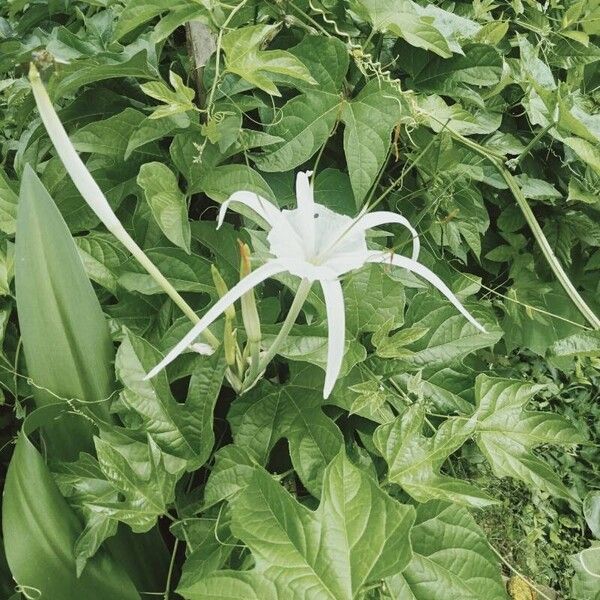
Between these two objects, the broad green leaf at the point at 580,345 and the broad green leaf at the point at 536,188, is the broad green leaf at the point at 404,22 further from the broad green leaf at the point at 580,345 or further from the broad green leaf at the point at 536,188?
the broad green leaf at the point at 580,345

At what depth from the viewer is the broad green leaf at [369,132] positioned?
759 millimetres

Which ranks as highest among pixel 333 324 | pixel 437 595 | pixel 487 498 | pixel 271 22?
pixel 271 22

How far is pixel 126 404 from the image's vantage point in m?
0.64

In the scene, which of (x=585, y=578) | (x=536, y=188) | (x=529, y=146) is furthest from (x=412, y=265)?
(x=536, y=188)

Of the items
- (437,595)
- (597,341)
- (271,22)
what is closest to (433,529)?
(437,595)

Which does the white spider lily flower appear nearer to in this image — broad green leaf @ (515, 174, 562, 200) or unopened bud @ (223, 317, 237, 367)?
unopened bud @ (223, 317, 237, 367)

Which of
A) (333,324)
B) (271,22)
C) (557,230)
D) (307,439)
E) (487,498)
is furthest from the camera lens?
(557,230)

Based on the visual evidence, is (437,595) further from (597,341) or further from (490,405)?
(597,341)

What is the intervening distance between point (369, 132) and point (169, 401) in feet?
1.33

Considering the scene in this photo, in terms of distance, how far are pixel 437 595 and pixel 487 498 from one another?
0.13 m

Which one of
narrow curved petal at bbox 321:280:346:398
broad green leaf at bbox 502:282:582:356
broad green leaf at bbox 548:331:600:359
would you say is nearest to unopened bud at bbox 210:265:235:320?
narrow curved petal at bbox 321:280:346:398

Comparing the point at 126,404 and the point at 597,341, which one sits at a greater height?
the point at 126,404

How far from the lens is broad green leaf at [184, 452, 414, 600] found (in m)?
0.51

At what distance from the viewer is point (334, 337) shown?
454 mm
